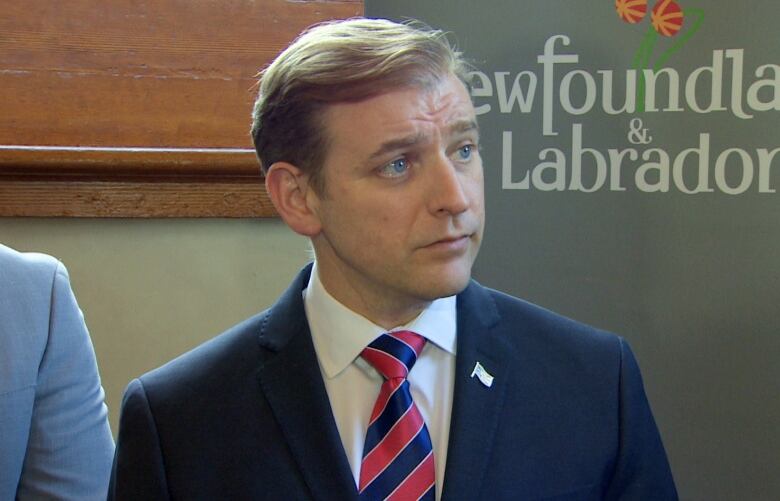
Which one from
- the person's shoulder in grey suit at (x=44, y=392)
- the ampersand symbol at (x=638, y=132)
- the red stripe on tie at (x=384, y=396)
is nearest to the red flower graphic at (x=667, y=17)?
the ampersand symbol at (x=638, y=132)

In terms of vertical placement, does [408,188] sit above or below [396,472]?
above

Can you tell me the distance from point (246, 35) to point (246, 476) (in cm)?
137

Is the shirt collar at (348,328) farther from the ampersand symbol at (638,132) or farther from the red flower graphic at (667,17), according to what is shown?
the red flower graphic at (667,17)

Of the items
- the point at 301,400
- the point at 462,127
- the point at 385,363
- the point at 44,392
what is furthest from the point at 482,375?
the point at 44,392

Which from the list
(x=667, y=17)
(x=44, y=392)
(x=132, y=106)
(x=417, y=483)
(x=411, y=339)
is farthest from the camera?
(x=132, y=106)

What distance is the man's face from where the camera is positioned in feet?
4.24

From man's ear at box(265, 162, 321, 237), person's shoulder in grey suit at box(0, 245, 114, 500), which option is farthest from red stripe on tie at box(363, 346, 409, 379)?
person's shoulder in grey suit at box(0, 245, 114, 500)

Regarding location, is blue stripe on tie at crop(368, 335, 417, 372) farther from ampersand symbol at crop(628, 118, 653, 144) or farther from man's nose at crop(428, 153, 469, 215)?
ampersand symbol at crop(628, 118, 653, 144)

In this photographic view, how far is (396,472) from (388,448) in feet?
0.12

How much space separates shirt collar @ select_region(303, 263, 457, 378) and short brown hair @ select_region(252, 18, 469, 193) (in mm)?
198

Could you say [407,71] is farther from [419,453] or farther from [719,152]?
[719,152]

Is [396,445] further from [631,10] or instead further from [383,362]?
[631,10]

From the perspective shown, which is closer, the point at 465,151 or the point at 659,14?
the point at 465,151

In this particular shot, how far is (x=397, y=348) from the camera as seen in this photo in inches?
53.5
